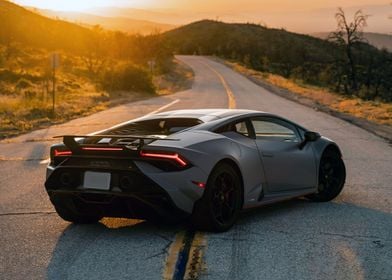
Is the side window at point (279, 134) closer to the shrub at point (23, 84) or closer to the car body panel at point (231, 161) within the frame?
the car body panel at point (231, 161)

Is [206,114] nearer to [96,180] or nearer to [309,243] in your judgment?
[96,180]

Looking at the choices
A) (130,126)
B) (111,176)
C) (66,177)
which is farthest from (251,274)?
(130,126)

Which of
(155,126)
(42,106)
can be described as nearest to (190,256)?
(155,126)

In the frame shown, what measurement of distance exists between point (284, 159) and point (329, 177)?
3.89 feet

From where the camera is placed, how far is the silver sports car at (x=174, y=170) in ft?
20.3

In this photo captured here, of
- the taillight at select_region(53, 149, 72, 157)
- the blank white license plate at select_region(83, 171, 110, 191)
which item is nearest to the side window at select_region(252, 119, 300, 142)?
the blank white license plate at select_region(83, 171, 110, 191)

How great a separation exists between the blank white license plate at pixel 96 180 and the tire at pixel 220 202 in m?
0.87

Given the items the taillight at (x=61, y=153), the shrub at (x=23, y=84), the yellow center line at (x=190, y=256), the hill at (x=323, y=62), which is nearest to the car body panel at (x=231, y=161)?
the taillight at (x=61, y=153)

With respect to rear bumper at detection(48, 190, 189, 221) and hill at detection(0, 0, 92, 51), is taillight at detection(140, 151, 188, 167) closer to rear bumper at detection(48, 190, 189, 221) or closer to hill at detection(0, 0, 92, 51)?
rear bumper at detection(48, 190, 189, 221)

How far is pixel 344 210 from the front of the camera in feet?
25.7

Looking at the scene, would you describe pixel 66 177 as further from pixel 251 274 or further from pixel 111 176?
pixel 251 274

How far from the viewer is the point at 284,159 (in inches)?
303

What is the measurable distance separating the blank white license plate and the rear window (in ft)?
3.41

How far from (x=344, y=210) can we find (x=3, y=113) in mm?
18145
